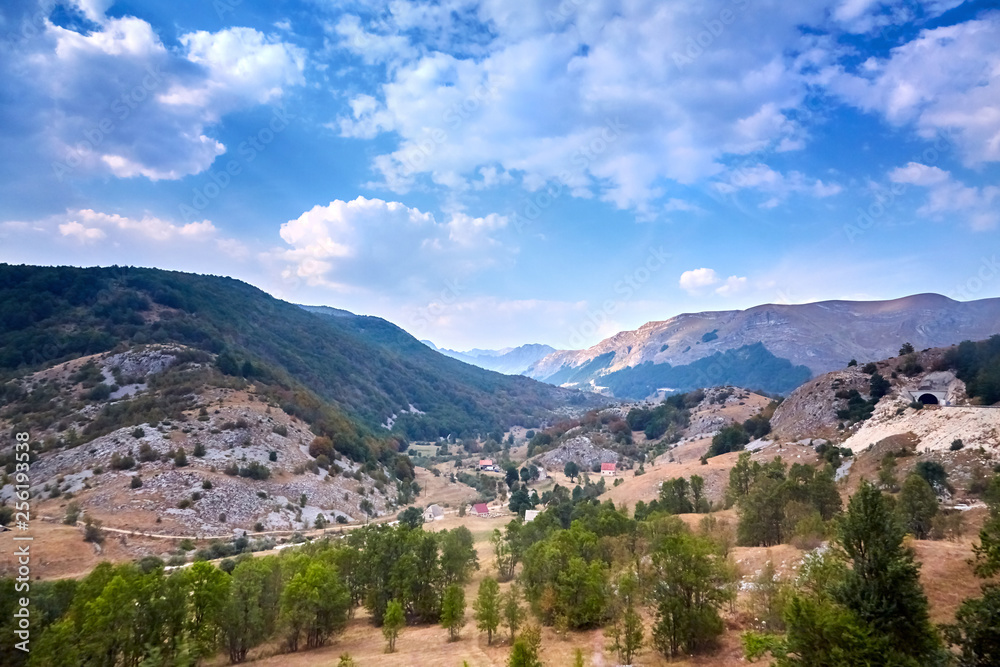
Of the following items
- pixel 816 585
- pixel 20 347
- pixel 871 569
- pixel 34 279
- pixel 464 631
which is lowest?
pixel 464 631

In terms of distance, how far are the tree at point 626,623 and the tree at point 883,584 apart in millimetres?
7977

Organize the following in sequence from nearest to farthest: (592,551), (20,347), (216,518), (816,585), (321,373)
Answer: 1. (816,585)
2. (592,551)
3. (216,518)
4. (20,347)
5. (321,373)

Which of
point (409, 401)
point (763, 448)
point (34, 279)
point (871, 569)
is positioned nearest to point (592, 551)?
point (871, 569)

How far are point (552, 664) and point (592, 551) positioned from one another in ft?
32.5

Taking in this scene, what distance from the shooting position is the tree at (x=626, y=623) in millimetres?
18375

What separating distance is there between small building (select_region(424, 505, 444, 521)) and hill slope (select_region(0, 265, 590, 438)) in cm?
4442

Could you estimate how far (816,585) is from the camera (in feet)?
53.1

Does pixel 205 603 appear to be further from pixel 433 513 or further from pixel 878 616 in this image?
pixel 433 513

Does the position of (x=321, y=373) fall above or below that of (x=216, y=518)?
above

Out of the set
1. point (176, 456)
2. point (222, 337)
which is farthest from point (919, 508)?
point (222, 337)

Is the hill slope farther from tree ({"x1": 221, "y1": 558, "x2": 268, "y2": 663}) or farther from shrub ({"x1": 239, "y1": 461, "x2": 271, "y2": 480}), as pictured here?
tree ({"x1": 221, "y1": 558, "x2": 268, "y2": 663})

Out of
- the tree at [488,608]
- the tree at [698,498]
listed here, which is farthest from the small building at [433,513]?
the tree at [488,608]

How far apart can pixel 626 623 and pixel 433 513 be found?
49411 mm

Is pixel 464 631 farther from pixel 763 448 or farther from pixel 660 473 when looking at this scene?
pixel 763 448
